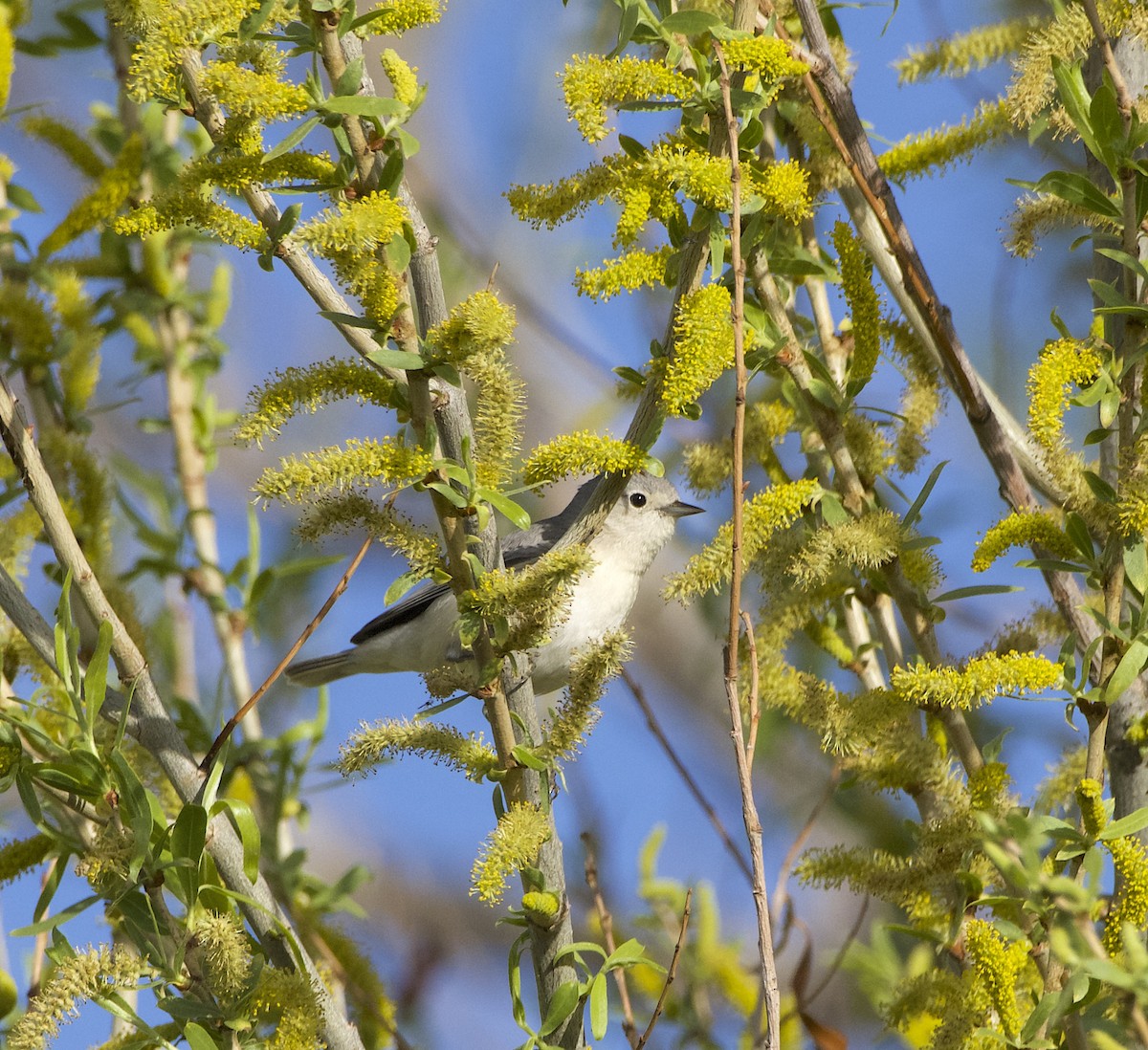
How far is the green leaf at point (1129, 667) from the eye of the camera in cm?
165

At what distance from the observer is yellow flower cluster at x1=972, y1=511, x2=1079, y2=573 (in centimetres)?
174

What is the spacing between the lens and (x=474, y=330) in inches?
56.2

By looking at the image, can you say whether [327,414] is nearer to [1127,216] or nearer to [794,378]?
[794,378]

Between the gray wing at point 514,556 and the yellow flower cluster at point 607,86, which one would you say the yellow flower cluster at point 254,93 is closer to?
the yellow flower cluster at point 607,86

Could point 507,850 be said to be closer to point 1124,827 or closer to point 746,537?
point 746,537

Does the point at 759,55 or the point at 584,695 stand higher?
the point at 759,55

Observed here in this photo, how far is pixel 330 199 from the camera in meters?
1.57

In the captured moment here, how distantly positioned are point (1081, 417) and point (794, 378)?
10.4ft

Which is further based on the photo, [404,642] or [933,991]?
[404,642]

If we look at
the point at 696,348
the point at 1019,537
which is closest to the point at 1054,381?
the point at 1019,537

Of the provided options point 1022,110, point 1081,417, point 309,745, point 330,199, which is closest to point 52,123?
point 309,745

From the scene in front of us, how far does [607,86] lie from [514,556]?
2159 mm

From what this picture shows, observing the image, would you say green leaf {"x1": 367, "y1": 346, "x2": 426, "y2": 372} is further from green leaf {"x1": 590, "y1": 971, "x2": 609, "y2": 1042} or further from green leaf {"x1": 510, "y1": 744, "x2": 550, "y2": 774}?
green leaf {"x1": 590, "y1": 971, "x2": 609, "y2": 1042}

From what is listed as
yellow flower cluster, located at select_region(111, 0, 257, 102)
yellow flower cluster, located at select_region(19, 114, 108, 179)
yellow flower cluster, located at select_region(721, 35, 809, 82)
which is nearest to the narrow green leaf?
yellow flower cluster, located at select_region(721, 35, 809, 82)
